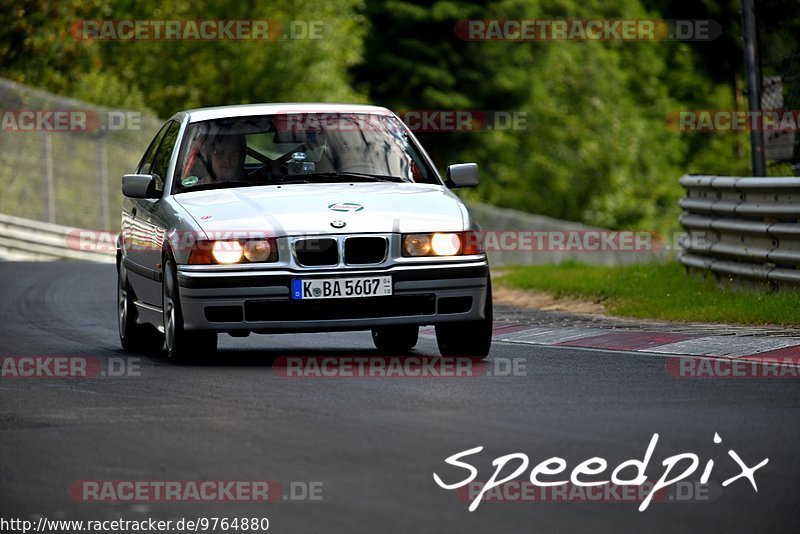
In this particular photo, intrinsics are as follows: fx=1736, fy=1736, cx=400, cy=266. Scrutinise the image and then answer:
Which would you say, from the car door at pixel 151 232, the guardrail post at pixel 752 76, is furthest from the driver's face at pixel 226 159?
the guardrail post at pixel 752 76

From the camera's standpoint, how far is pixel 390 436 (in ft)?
25.7

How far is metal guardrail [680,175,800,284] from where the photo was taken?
14.6 metres

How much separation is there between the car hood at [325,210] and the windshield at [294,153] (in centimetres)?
29

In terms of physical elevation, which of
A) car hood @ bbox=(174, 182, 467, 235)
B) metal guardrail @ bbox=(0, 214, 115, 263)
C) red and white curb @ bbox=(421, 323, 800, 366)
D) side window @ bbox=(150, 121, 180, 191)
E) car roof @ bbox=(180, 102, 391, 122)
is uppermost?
car roof @ bbox=(180, 102, 391, 122)

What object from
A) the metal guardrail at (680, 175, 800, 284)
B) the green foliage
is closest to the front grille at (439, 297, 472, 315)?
the metal guardrail at (680, 175, 800, 284)

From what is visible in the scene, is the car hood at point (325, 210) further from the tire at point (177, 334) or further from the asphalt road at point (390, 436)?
the asphalt road at point (390, 436)

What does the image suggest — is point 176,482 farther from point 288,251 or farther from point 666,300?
point 666,300

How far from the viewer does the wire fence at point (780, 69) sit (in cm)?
1850

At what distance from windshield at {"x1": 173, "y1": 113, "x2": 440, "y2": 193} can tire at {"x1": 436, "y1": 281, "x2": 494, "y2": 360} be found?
1.19 metres

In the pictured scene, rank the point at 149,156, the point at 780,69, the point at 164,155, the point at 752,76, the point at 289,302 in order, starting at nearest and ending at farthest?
the point at 289,302
the point at 164,155
the point at 149,156
the point at 752,76
the point at 780,69

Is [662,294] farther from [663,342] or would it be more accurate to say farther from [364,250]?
[364,250]

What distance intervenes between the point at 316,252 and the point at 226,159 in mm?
1548

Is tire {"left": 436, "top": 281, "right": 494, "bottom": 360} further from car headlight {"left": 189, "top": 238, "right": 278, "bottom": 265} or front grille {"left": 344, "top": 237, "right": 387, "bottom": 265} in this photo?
car headlight {"left": 189, "top": 238, "right": 278, "bottom": 265}

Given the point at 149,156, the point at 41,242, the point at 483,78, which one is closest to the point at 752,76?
the point at 149,156
